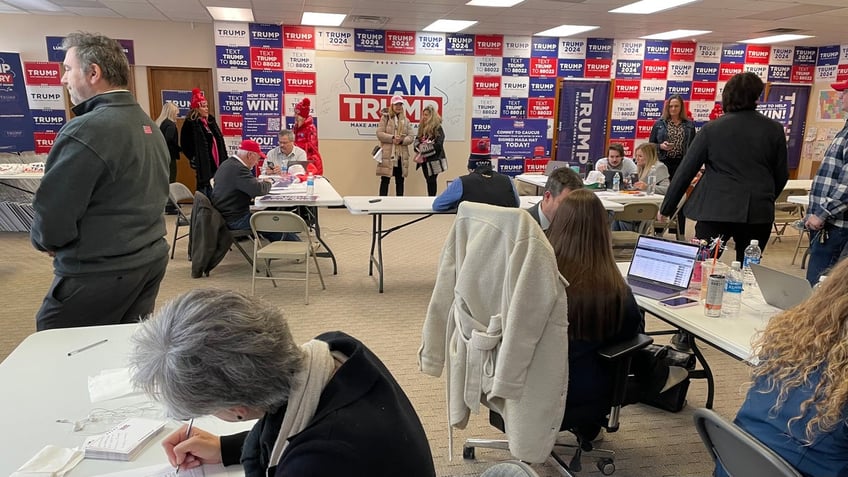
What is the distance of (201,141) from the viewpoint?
6941 mm

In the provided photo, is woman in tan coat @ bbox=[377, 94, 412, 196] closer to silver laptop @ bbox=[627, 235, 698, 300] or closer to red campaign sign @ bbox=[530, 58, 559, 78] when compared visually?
red campaign sign @ bbox=[530, 58, 559, 78]

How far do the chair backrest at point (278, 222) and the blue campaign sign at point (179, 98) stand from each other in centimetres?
485

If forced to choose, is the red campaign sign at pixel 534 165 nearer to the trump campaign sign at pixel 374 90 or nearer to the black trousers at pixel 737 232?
the trump campaign sign at pixel 374 90

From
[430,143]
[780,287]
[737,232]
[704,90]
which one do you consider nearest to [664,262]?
[780,287]

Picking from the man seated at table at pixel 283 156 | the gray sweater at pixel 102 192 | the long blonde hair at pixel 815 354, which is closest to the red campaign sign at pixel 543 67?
the man seated at table at pixel 283 156

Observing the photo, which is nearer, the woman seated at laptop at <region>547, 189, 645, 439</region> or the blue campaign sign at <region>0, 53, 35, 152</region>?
the woman seated at laptop at <region>547, 189, 645, 439</region>

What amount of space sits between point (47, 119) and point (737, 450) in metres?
9.16

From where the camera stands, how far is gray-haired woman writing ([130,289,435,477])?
37.8 inches

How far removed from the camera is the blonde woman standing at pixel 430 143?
311 inches

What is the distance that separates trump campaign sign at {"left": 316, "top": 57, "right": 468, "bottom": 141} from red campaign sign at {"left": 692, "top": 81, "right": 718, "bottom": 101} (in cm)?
397

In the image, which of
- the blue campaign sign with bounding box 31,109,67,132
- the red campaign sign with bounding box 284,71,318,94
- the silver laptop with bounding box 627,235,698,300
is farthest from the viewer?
the red campaign sign with bounding box 284,71,318,94

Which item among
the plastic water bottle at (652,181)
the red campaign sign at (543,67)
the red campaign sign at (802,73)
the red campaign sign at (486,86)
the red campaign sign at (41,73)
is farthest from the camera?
→ the red campaign sign at (802,73)

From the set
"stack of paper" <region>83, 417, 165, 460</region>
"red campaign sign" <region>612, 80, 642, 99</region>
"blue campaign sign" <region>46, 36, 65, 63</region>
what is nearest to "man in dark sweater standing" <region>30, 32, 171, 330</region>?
"stack of paper" <region>83, 417, 165, 460</region>

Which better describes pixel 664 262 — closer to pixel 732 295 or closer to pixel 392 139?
pixel 732 295
